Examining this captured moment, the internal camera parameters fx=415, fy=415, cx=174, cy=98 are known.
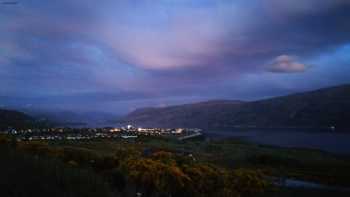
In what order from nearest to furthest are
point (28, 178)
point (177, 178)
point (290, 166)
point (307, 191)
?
point (28, 178) < point (177, 178) < point (307, 191) < point (290, 166)

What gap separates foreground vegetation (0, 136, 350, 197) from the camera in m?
9.35

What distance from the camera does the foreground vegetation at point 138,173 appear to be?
935cm

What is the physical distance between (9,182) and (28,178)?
2.40 ft

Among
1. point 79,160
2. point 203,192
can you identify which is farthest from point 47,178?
point 79,160

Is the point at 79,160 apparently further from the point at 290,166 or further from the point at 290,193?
the point at 290,166

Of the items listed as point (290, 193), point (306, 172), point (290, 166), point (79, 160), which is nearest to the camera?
point (79, 160)

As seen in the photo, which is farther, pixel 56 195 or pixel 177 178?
pixel 177 178

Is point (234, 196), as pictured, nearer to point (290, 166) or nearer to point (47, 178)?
point (47, 178)

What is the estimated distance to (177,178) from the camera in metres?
30.6

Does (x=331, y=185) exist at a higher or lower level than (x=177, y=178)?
lower

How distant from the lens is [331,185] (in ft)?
218

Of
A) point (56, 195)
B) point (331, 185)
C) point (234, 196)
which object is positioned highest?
point (56, 195)

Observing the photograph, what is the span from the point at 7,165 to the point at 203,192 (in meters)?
23.8

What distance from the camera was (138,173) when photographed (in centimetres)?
3105
